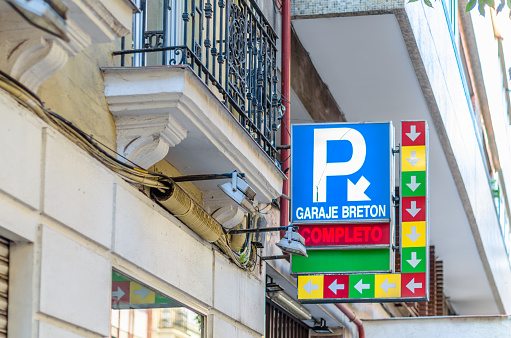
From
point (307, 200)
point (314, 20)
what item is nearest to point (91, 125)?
point (307, 200)

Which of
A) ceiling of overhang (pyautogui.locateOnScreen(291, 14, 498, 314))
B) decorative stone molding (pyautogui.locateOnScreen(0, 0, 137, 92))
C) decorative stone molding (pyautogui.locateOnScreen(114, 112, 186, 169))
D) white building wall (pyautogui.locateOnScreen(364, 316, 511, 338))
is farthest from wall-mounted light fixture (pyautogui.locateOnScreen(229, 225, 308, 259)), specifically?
white building wall (pyautogui.locateOnScreen(364, 316, 511, 338))

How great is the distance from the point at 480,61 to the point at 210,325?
16977 millimetres

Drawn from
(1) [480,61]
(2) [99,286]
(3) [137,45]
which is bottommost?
(2) [99,286]

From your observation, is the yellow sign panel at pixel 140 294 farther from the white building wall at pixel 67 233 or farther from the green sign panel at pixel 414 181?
the green sign panel at pixel 414 181

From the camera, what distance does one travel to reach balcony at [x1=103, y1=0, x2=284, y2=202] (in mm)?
6602

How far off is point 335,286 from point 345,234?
0.61m

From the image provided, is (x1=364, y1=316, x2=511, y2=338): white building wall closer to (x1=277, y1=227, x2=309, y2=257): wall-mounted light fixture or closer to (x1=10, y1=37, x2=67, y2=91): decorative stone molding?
(x1=277, y1=227, x2=309, y2=257): wall-mounted light fixture

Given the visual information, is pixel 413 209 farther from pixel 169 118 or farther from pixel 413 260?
pixel 169 118

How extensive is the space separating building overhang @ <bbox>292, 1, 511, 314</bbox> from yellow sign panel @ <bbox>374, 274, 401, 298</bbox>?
297 centimetres

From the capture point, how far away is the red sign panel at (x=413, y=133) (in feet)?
36.0

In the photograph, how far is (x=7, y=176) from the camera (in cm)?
521

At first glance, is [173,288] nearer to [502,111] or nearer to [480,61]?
[480,61]

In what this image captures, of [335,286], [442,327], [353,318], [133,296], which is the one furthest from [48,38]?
[442,327]

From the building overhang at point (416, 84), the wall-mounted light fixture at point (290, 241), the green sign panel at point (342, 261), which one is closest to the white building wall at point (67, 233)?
the wall-mounted light fixture at point (290, 241)
